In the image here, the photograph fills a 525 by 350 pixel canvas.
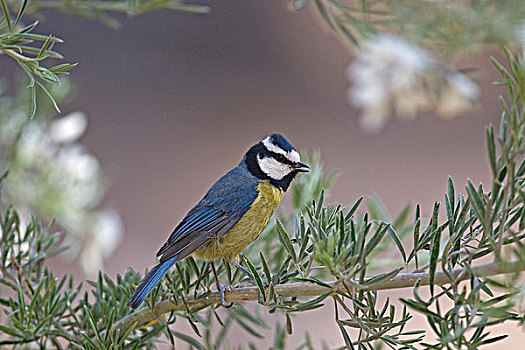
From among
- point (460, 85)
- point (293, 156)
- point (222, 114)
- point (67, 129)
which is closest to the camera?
point (67, 129)

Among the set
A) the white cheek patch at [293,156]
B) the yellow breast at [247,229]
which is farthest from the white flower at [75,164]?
the white cheek patch at [293,156]

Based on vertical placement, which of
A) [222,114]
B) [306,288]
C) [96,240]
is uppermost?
[222,114]

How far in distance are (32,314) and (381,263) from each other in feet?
0.98

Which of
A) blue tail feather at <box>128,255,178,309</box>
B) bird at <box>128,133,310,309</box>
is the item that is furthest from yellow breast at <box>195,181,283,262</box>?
blue tail feather at <box>128,255,178,309</box>

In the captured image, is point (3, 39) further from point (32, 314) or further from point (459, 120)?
point (459, 120)

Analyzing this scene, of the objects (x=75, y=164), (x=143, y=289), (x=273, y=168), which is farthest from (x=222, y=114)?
(x=143, y=289)

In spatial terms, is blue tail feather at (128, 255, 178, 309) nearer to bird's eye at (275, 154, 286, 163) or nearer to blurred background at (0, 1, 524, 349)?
bird's eye at (275, 154, 286, 163)

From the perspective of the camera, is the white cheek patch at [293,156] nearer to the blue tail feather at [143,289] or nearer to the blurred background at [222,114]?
the blue tail feather at [143,289]

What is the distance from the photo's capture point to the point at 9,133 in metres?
0.57

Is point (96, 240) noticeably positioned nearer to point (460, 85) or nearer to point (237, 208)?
point (237, 208)

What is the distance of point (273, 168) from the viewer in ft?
2.71

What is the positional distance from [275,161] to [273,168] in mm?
10

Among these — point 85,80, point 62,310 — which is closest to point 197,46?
point 85,80

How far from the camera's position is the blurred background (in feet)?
7.00
